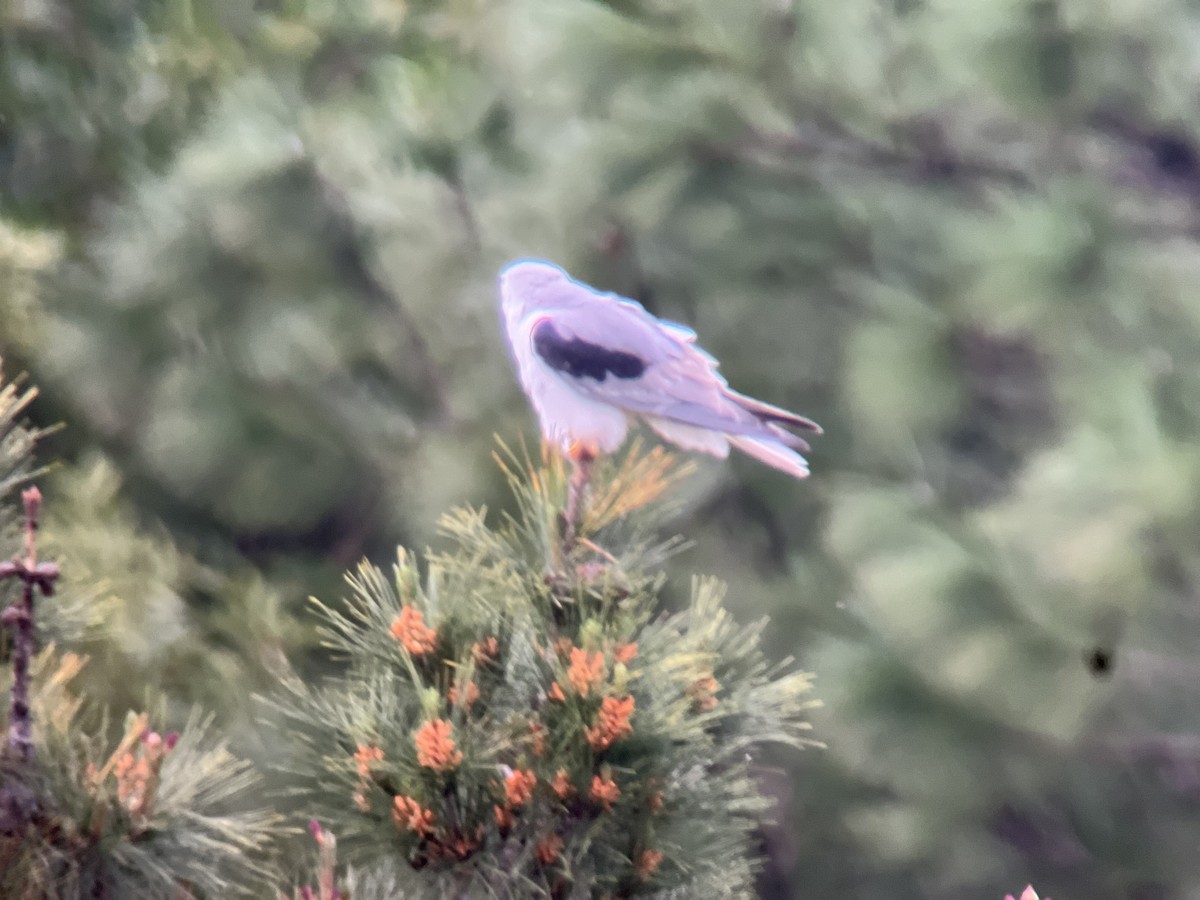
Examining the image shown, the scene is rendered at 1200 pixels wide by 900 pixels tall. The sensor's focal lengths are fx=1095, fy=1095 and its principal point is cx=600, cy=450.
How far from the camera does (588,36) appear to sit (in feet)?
3.18

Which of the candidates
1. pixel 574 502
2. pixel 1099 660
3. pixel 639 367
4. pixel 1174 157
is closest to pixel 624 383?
pixel 639 367

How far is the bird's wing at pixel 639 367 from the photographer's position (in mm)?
598

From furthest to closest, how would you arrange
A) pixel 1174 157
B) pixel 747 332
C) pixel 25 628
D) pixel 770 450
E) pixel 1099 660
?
pixel 747 332
pixel 1174 157
pixel 1099 660
pixel 770 450
pixel 25 628

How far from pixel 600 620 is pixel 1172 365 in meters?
0.64

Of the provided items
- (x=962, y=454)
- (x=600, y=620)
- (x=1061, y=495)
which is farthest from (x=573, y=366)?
(x=962, y=454)

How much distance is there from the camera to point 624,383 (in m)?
0.62

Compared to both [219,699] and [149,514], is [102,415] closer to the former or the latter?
[149,514]

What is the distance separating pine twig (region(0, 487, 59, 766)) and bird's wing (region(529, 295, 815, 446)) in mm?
283

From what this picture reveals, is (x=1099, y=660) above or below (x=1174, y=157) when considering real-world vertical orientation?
below

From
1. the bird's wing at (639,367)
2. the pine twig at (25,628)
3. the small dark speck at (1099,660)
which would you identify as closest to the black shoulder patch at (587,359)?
the bird's wing at (639,367)

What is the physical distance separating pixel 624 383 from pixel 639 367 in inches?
0.6

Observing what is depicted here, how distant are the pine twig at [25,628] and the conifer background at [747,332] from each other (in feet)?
1.04

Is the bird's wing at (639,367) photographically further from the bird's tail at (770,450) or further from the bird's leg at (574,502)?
the bird's leg at (574,502)

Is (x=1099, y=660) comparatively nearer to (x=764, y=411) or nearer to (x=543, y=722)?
(x=764, y=411)
